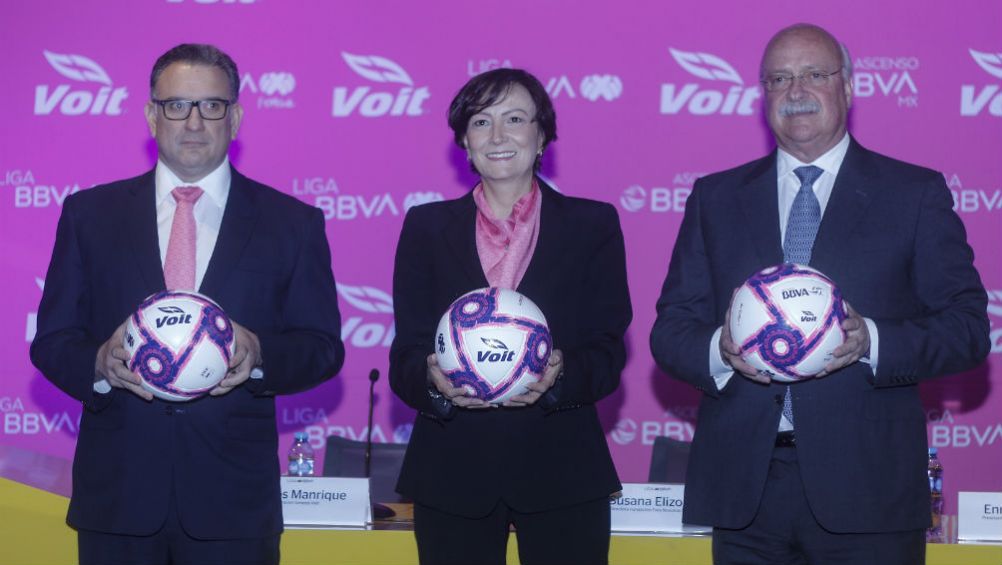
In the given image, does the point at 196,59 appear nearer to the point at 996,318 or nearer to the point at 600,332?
the point at 600,332

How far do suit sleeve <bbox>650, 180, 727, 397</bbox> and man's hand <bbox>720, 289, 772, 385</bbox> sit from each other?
162 millimetres

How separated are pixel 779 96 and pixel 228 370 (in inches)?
72.0

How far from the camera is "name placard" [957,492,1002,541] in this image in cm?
422

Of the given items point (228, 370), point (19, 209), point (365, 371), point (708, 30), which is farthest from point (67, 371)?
point (708, 30)

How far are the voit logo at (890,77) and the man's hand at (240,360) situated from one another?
4079 millimetres

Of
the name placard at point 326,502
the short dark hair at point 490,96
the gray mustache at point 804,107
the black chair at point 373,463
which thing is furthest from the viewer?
the black chair at point 373,463

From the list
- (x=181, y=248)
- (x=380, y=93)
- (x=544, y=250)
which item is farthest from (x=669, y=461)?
(x=181, y=248)

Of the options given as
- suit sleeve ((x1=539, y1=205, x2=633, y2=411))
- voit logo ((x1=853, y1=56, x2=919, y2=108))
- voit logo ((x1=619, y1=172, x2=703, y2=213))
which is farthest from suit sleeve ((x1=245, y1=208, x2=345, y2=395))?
voit logo ((x1=853, y1=56, x2=919, y2=108))

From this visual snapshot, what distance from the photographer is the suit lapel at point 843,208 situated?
348 centimetres

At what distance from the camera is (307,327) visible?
11.9ft

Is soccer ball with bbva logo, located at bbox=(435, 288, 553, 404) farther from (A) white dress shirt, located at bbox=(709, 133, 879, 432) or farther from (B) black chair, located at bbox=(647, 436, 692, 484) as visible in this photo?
(B) black chair, located at bbox=(647, 436, 692, 484)

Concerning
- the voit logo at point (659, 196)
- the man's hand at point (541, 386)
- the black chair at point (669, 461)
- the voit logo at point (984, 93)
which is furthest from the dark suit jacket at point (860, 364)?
the voit logo at point (984, 93)

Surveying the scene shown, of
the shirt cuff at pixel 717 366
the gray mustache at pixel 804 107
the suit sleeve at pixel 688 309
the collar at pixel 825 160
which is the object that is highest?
the gray mustache at pixel 804 107

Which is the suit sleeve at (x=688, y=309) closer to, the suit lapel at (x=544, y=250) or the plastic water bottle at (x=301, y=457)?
the suit lapel at (x=544, y=250)
